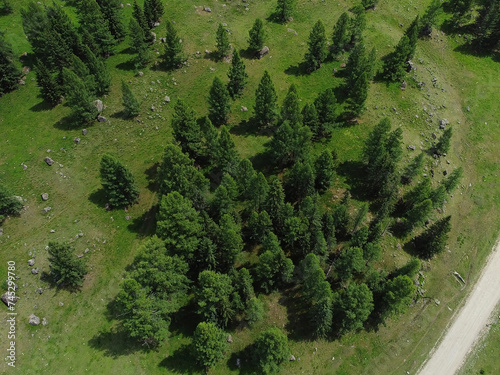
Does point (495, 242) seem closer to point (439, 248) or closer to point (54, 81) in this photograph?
point (439, 248)

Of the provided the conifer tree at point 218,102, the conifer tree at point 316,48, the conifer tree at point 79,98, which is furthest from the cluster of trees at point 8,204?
the conifer tree at point 316,48

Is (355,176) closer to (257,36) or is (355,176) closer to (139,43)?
(257,36)

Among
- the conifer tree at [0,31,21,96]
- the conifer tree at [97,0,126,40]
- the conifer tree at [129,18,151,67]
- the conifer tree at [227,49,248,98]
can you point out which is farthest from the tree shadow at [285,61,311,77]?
the conifer tree at [0,31,21,96]

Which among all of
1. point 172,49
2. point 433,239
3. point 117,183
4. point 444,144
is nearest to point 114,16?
point 172,49

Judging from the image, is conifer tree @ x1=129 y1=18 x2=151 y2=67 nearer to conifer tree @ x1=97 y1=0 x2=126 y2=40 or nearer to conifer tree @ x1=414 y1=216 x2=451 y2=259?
conifer tree @ x1=97 y1=0 x2=126 y2=40

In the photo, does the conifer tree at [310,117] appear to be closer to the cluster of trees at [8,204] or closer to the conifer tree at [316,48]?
the conifer tree at [316,48]
